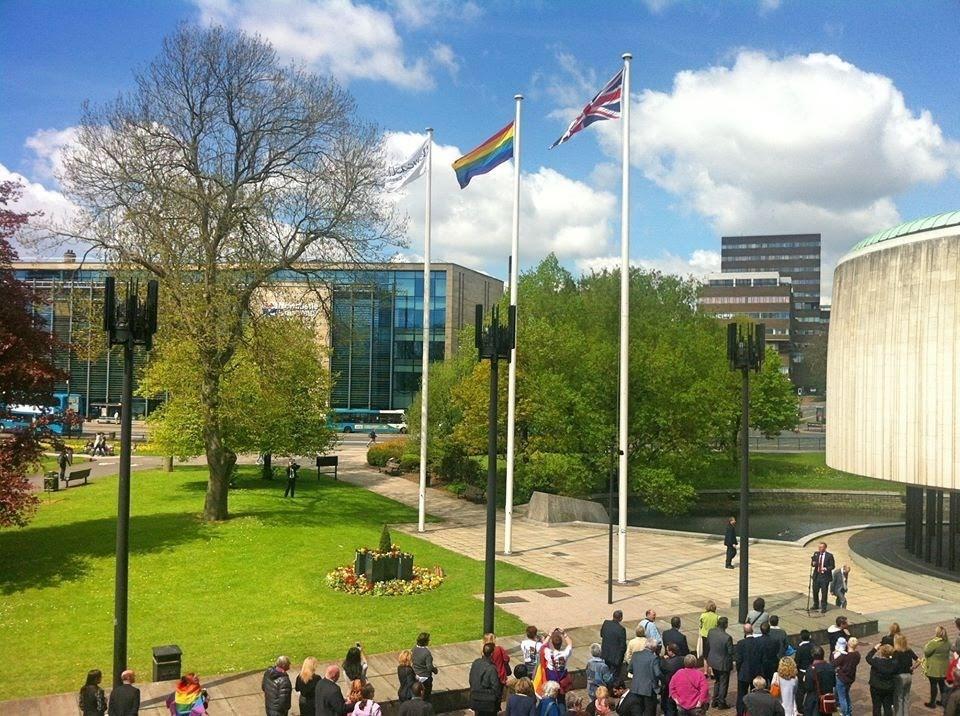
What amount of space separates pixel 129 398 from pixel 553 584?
1313 cm

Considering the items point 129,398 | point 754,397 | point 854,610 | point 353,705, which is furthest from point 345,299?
point 754,397

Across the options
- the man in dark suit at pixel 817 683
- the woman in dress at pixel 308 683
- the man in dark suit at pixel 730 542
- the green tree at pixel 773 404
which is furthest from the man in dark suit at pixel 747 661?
the green tree at pixel 773 404

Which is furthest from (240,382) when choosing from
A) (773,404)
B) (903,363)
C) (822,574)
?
(773,404)

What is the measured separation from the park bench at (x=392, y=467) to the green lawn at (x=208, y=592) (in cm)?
1544

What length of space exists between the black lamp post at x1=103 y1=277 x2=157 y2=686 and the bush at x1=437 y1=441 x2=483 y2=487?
95.5ft

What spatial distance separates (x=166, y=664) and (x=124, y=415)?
449 cm

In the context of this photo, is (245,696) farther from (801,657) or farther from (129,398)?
(801,657)

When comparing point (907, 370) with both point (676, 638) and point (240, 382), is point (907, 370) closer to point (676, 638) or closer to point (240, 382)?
point (676, 638)

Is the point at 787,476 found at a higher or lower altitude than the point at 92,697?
lower

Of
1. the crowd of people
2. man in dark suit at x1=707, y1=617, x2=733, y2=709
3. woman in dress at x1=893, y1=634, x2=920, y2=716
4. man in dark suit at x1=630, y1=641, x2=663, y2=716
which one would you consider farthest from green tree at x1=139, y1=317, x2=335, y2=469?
woman in dress at x1=893, y1=634, x2=920, y2=716

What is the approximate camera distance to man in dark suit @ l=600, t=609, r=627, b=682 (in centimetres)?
1311

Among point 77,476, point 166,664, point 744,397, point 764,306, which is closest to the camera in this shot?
point 166,664

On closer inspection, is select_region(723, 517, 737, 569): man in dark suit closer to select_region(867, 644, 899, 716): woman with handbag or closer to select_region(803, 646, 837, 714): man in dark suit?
select_region(867, 644, 899, 716): woman with handbag

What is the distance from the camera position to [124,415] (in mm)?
12820
